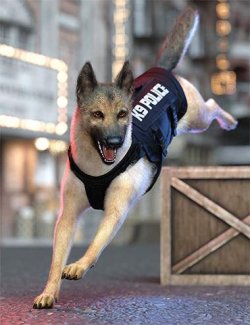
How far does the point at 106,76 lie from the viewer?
80.5ft

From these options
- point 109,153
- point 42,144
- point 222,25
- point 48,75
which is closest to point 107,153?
point 109,153

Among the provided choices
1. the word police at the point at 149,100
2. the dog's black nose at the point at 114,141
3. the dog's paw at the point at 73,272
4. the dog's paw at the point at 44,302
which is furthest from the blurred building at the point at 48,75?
the dog's paw at the point at 73,272

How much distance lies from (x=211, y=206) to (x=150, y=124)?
177 cm

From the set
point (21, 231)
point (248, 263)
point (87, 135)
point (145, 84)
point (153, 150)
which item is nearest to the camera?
point (87, 135)

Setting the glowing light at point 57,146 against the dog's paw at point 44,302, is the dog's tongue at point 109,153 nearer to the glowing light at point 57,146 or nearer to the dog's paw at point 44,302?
the dog's paw at point 44,302

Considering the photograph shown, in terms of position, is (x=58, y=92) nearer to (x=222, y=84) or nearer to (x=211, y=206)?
(x=222, y=84)

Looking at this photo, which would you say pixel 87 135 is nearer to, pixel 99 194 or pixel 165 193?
pixel 99 194

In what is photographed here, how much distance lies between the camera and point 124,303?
5832 mm

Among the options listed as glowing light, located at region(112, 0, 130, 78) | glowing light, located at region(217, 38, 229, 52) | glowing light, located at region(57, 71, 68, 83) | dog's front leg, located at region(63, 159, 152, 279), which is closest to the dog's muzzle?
dog's front leg, located at region(63, 159, 152, 279)

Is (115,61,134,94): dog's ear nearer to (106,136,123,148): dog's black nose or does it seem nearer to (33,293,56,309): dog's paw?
(106,136,123,148): dog's black nose

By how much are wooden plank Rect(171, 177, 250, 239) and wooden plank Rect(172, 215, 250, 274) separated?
0.08 meters

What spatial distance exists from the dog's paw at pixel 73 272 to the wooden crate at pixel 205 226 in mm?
2625

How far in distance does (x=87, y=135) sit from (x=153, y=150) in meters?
0.75

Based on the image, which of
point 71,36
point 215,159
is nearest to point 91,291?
point 71,36
